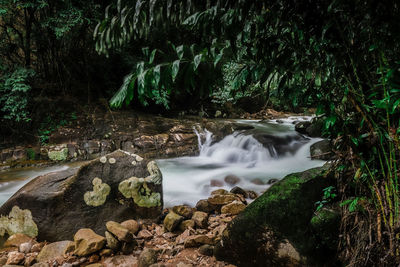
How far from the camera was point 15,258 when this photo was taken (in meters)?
2.23

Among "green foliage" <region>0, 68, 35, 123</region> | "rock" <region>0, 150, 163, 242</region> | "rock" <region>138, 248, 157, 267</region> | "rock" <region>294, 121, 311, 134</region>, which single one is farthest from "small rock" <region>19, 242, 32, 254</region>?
"rock" <region>294, 121, 311, 134</region>

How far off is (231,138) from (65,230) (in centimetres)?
624

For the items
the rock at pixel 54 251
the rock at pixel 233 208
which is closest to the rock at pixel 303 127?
the rock at pixel 233 208

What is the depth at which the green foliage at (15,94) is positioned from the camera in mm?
6430

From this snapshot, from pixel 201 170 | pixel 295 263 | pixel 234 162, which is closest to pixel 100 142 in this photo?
pixel 201 170

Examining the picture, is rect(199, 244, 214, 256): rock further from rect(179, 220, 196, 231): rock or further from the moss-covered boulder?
rect(179, 220, 196, 231): rock

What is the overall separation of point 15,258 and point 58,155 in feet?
15.2

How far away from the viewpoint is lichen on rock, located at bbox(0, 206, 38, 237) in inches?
104

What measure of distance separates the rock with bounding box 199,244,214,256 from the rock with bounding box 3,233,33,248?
6.43ft

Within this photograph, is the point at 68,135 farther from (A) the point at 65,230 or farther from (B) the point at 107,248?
(B) the point at 107,248

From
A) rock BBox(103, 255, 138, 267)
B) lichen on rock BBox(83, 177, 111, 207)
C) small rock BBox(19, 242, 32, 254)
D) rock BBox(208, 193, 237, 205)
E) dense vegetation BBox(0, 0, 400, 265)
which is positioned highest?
dense vegetation BBox(0, 0, 400, 265)

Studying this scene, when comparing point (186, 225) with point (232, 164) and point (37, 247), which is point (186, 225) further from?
point (232, 164)

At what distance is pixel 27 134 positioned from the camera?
680cm

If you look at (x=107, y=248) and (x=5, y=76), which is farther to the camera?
(x=5, y=76)
